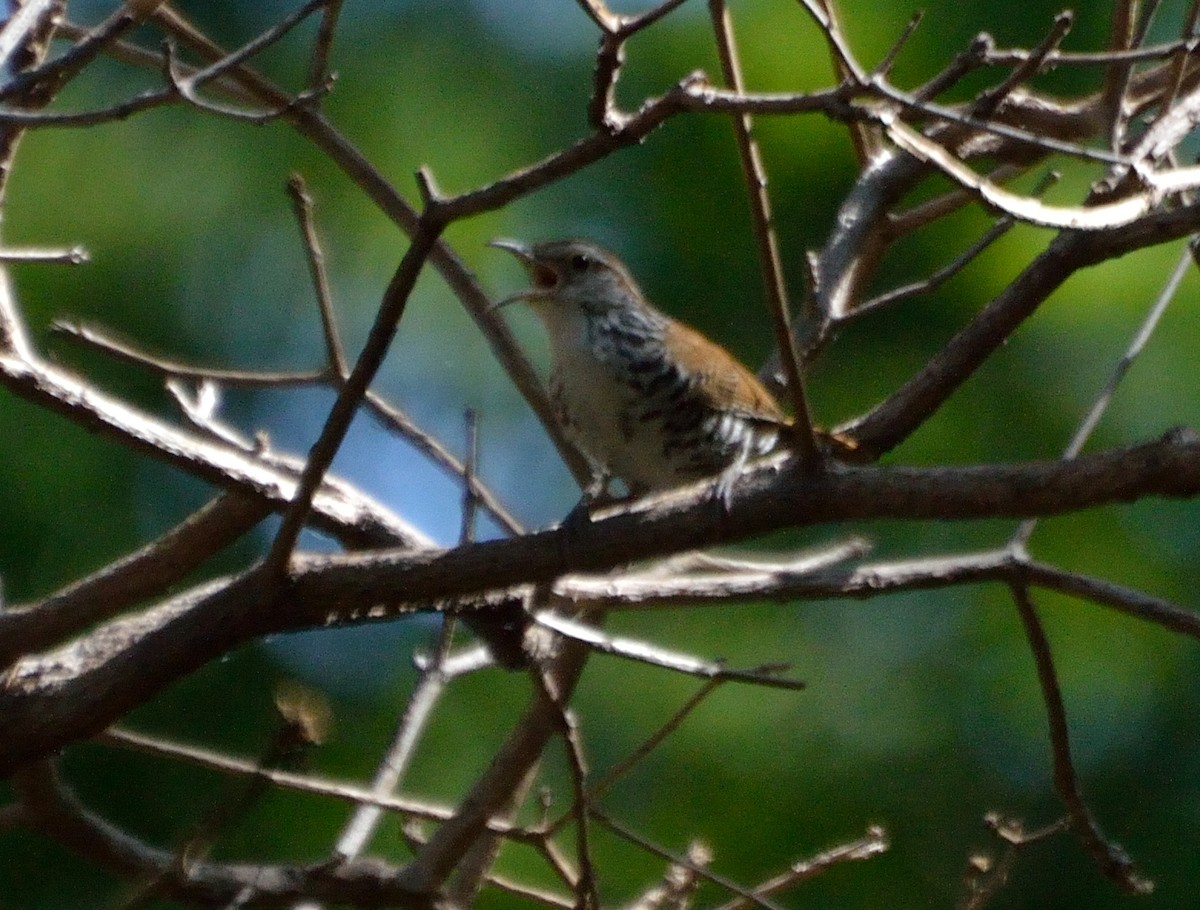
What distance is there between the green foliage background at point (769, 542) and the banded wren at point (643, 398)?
1.04 meters

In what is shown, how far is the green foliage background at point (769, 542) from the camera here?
428cm

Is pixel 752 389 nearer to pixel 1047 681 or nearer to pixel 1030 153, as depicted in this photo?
pixel 1030 153

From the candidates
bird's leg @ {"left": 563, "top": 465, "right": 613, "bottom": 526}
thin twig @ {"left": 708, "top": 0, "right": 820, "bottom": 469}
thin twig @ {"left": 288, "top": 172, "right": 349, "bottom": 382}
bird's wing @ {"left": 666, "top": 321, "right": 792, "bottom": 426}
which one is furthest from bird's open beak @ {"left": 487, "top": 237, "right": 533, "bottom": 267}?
thin twig @ {"left": 708, "top": 0, "right": 820, "bottom": 469}

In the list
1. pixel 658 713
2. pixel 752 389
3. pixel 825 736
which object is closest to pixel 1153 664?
pixel 825 736

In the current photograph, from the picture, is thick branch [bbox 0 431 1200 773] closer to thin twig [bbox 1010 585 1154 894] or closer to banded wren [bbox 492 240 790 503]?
thin twig [bbox 1010 585 1154 894]

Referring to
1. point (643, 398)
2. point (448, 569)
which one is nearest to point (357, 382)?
point (448, 569)

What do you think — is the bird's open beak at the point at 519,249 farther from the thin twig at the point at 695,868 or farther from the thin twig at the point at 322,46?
the thin twig at the point at 695,868

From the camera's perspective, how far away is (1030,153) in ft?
10.5

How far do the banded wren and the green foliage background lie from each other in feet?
3.42

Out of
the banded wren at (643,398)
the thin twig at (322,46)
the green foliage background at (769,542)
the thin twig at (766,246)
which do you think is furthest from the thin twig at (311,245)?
the green foliage background at (769,542)

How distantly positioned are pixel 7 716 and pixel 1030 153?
2.18 metres

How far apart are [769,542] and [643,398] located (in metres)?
1.22

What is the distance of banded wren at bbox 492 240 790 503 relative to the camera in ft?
10.9

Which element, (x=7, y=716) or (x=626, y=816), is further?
(x=626, y=816)
